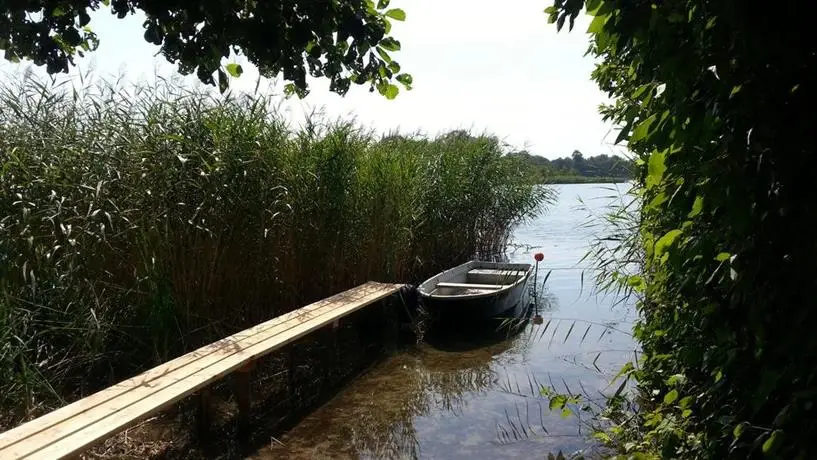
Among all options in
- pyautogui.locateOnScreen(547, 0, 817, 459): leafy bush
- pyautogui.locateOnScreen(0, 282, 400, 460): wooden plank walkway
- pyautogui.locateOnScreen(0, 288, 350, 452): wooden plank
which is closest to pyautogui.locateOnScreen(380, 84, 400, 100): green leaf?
pyautogui.locateOnScreen(547, 0, 817, 459): leafy bush

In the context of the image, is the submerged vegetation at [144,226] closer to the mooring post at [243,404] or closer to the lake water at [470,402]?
the mooring post at [243,404]

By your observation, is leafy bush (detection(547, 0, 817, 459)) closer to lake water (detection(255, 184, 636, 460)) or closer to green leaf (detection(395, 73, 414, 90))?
green leaf (detection(395, 73, 414, 90))

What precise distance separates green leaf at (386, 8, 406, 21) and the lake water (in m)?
2.13

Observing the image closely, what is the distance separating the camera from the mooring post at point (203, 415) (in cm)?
438

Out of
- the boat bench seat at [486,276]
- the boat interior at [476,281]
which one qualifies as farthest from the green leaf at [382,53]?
the boat bench seat at [486,276]

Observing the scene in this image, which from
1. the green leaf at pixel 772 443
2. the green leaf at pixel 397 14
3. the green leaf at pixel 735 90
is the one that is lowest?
the green leaf at pixel 772 443

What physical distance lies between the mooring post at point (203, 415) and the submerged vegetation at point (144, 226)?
17.9 inches

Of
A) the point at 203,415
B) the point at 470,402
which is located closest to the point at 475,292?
the point at 470,402

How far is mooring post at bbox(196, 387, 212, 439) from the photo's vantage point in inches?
172

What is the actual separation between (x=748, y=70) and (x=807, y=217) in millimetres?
427

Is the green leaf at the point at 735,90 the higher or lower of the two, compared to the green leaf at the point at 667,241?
higher

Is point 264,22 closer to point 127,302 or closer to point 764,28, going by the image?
point 764,28

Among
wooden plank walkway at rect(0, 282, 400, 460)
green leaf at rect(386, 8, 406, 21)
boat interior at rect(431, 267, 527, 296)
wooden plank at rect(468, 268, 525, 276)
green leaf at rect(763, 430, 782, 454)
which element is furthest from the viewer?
wooden plank at rect(468, 268, 525, 276)

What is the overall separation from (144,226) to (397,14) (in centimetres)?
299
